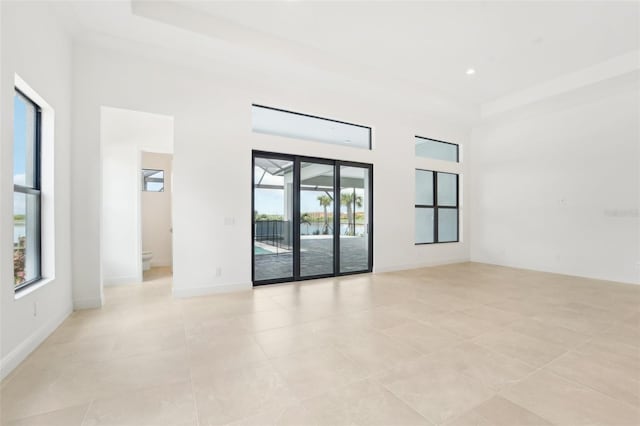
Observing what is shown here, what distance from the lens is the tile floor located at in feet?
5.78

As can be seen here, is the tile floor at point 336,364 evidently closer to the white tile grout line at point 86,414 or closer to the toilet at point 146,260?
the white tile grout line at point 86,414

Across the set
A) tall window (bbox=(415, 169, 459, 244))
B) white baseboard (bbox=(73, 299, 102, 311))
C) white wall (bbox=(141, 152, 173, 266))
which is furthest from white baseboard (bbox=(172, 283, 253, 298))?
Answer: tall window (bbox=(415, 169, 459, 244))

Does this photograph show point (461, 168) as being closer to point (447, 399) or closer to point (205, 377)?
point (447, 399)

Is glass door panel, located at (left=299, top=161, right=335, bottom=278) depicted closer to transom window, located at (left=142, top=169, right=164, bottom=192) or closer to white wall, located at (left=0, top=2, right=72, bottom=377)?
white wall, located at (left=0, top=2, right=72, bottom=377)

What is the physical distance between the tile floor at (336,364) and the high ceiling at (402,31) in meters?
3.42

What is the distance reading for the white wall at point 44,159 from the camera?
2.16m

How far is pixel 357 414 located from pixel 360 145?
5029 mm

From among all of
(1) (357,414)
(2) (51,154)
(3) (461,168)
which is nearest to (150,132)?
(2) (51,154)

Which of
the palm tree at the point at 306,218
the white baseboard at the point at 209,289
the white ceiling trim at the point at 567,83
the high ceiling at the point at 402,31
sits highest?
the high ceiling at the point at 402,31

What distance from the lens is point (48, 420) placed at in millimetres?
1699

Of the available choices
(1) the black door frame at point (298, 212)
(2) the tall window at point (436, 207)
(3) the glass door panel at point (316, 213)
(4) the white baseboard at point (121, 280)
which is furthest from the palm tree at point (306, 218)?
(4) the white baseboard at point (121, 280)

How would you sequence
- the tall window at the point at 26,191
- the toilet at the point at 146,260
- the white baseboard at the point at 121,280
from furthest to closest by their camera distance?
the toilet at the point at 146,260
the white baseboard at the point at 121,280
the tall window at the point at 26,191

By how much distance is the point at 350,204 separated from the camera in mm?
5855

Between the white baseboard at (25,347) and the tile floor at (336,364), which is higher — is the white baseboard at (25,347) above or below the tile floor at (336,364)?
above
